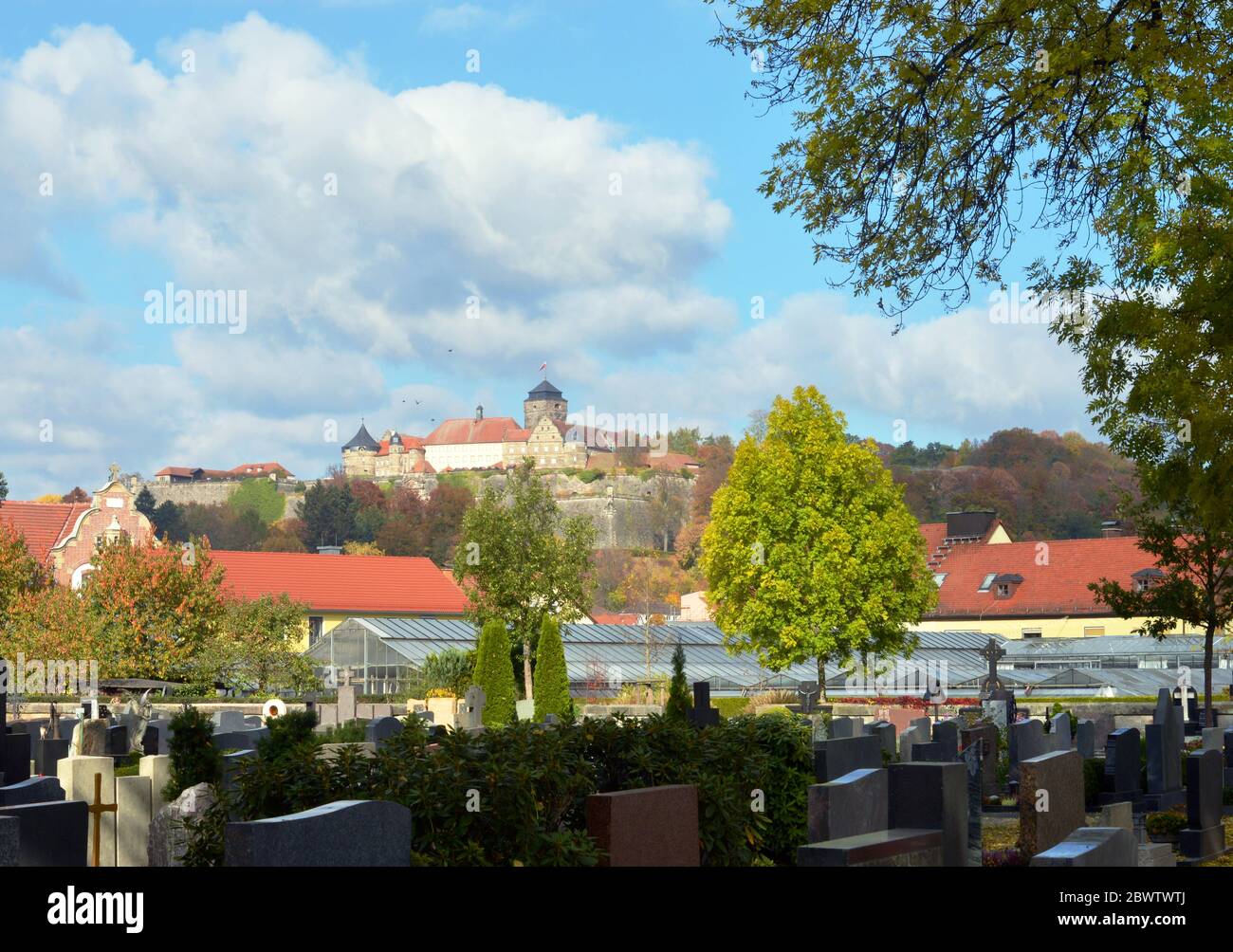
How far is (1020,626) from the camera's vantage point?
206 ft

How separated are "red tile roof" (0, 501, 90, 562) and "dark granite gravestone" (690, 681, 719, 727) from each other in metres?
36.8

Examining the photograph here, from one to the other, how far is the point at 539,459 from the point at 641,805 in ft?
616

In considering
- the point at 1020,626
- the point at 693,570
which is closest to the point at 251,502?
the point at 693,570

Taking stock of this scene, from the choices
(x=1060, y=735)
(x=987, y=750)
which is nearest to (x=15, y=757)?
(x=987, y=750)

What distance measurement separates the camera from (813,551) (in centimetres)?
4538

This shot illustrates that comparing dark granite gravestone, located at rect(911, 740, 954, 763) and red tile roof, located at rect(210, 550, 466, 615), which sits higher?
red tile roof, located at rect(210, 550, 466, 615)

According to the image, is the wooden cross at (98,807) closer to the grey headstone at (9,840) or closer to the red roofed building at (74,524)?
the grey headstone at (9,840)

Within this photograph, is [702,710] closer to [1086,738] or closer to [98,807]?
Result: [1086,738]

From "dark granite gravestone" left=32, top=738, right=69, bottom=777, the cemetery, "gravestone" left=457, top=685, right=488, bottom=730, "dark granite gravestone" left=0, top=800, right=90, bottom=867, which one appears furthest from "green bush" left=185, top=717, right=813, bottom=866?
"gravestone" left=457, top=685, right=488, bottom=730

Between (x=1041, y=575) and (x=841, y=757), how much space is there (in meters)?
54.4

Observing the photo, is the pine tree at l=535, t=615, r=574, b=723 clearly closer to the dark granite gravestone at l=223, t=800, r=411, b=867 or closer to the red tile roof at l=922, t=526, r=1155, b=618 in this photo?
the dark granite gravestone at l=223, t=800, r=411, b=867

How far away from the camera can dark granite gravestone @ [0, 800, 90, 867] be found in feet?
24.2

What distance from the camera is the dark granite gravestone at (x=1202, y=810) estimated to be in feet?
39.9
